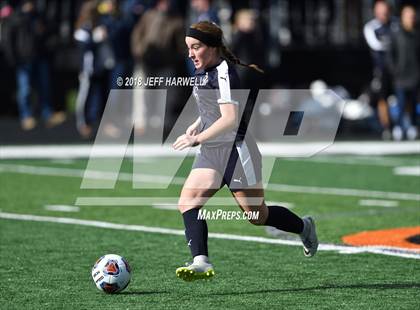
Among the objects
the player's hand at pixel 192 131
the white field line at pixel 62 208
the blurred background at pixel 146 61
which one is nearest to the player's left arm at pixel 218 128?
the player's hand at pixel 192 131

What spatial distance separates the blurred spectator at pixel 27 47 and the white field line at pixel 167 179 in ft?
14.9

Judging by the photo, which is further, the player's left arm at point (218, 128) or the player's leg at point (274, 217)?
the player's leg at point (274, 217)

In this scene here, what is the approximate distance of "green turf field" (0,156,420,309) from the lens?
7117 mm

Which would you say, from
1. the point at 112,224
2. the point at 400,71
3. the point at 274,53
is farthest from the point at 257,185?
the point at 274,53

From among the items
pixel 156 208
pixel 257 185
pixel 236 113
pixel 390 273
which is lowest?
pixel 156 208

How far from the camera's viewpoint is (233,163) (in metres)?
7.55

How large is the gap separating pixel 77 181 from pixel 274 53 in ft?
35.5

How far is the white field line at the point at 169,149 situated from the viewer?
17.7 meters

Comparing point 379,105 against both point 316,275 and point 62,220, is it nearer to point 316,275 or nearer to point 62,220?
point 62,220

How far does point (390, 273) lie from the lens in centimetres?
802

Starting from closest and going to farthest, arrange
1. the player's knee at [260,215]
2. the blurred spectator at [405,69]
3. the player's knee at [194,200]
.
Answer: the player's knee at [194,200]
the player's knee at [260,215]
the blurred spectator at [405,69]

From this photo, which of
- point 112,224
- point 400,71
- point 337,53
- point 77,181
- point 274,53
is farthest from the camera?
point 337,53

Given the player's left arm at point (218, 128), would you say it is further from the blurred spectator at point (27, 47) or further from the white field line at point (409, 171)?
the blurred spectator at point (27, 47)

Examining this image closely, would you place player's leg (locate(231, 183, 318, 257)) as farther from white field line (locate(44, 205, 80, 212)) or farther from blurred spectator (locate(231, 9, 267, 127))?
blurred spectator (locate(231, 9, 267, 127))
